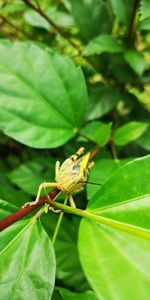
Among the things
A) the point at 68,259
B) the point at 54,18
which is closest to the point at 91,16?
the point at 54,18

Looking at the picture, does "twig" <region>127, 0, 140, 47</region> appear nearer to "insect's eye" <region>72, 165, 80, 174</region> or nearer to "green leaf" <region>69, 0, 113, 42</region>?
"green leaf" <region>69, 0, 113, 42</region>

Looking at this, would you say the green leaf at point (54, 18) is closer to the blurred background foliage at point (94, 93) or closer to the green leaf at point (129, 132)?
the blurred background foliage at point (94, 93)

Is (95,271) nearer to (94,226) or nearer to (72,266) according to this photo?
(94,226)

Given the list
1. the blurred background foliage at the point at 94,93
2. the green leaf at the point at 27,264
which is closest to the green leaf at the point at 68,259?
the blurred background foliage at the point at 94,93

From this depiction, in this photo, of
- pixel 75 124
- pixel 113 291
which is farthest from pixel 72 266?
pixel 113 291

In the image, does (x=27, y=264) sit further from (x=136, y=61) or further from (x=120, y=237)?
(x=136, y=61)
